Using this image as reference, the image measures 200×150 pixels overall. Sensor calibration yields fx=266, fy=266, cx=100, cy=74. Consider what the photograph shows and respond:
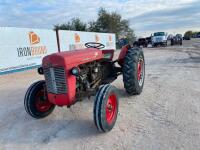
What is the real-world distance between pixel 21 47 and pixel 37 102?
937 centimetres

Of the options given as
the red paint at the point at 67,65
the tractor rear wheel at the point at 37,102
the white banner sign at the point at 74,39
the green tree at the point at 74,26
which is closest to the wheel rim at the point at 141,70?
the red paint at the point at 67,65

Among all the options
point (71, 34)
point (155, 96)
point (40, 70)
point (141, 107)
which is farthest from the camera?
point (71, 34)

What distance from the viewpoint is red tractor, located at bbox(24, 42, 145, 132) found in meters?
4.30

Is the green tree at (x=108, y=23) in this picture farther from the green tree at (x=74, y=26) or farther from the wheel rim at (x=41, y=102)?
the wheel rim at (x=41, y=102)

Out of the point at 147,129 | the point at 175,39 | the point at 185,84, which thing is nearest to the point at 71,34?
the point at 185,84

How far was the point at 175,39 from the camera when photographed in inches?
1431

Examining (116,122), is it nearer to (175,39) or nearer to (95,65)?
(95,65)

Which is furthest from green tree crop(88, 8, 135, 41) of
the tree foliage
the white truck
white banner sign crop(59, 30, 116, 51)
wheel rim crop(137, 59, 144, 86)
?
wheel rim crop(137, 59, 144, 86)

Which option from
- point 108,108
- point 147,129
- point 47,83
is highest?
point 47,83

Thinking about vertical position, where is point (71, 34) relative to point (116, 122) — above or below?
above

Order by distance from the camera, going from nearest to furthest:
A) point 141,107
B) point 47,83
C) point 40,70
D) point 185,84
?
point 47,83
point 40,70
point 141,107
point 185,84

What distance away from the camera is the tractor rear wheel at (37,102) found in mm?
4969

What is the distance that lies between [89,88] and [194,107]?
216 centimetres

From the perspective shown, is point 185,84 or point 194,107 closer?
point 194,107
